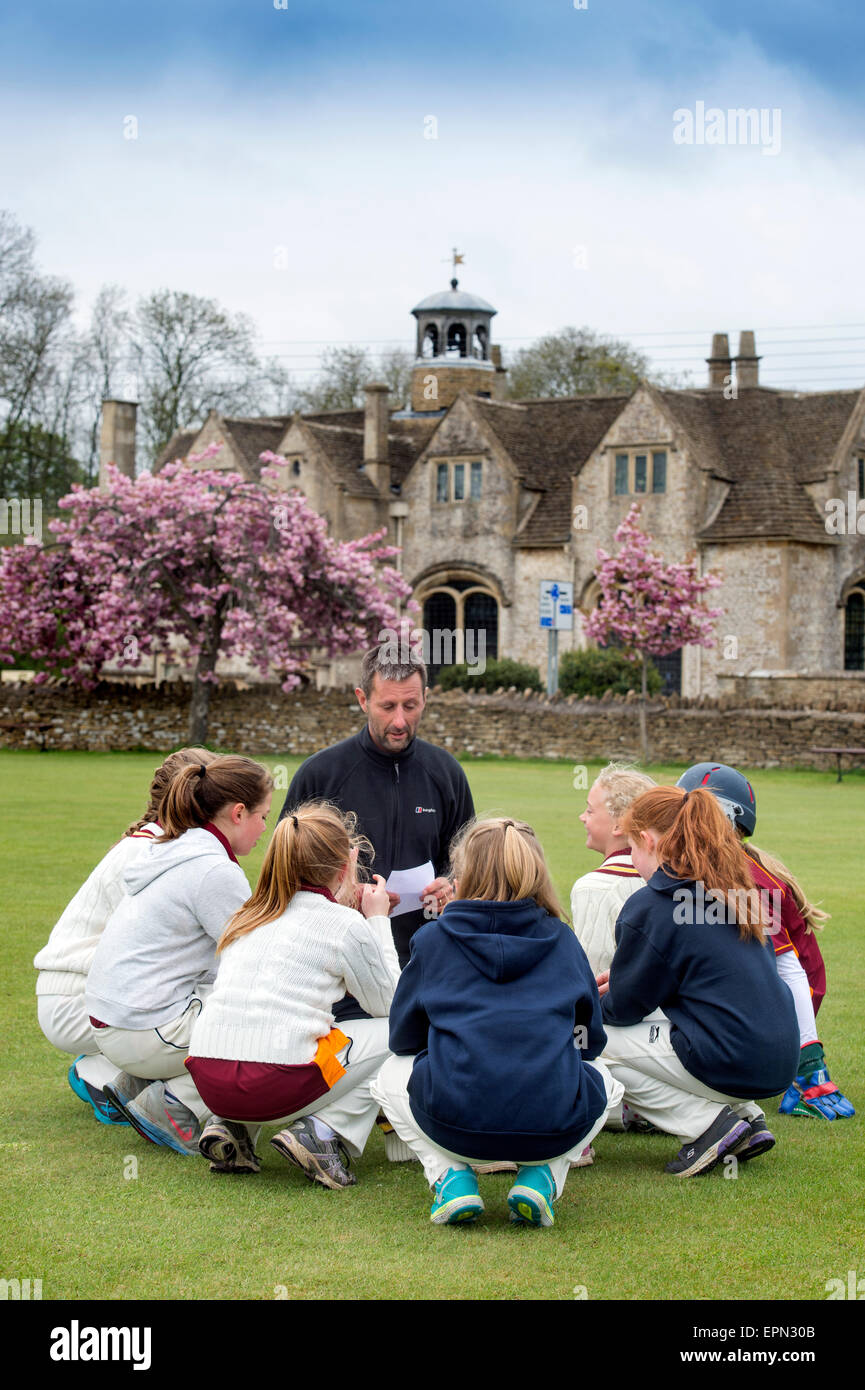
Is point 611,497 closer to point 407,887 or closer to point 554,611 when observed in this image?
point 554,611

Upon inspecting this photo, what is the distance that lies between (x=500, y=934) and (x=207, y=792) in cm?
167

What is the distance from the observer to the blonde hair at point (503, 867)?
507 centimetres

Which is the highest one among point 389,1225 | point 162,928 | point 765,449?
point 765,449

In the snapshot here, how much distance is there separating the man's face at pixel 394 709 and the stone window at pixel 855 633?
38520 mm

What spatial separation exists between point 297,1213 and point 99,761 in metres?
27.3

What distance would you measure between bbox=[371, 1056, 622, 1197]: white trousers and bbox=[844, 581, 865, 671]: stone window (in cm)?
3971

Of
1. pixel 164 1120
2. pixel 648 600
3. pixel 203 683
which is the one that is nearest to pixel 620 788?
pixel 164 1120

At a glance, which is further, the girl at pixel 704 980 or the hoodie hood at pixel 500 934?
the girl at pixel 704 980

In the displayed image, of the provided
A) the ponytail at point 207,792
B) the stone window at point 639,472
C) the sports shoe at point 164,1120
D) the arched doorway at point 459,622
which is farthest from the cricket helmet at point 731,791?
the arched doorway at point 459,622

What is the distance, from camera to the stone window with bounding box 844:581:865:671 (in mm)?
43562

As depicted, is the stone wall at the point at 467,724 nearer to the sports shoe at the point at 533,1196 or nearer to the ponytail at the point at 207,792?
the ponytail at the point at 207,792

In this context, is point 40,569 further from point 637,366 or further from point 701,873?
point 637,366

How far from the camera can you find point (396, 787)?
7.04 metres

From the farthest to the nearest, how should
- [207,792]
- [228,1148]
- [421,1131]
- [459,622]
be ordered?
[459,622] → [207,792] → [228,1148] → [421,1131]
